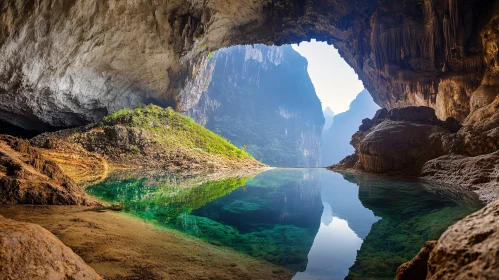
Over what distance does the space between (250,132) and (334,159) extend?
211ft

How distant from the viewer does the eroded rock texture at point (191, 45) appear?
998 cm

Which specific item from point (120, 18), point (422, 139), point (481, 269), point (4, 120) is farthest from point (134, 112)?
point (481, 269)

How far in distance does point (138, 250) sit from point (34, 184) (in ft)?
8.22

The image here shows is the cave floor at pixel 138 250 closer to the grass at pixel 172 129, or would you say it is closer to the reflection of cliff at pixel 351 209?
the reflection of cliff at pixel 351 209

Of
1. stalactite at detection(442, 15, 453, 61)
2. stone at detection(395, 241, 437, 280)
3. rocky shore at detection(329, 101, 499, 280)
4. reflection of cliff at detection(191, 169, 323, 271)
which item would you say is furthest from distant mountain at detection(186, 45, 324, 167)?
stone at detection(395, 241, 437, 280)

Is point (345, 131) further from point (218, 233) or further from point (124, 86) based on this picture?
point (218, 233)

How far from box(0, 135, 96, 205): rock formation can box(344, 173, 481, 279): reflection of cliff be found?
13.4ft

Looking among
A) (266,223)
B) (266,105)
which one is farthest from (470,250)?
(266,105)

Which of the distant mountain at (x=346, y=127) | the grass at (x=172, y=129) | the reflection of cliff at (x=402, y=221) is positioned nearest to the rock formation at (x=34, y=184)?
the reflection of cliff at (x=402, y=221)

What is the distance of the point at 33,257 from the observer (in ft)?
4.58

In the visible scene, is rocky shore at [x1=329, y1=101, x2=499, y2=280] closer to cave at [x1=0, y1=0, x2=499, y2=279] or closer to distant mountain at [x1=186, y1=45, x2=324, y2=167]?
cave at [x1=0, y1=0, x2=499, y2=279]

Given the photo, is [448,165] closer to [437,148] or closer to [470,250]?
[437,148]

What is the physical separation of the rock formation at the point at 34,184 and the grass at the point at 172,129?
858 cm

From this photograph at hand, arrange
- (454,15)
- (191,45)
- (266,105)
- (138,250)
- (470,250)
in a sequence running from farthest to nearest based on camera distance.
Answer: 1. (266,105)
2. (191,45)
3. (454,15)
4. (138,250)
5. (470,250)
